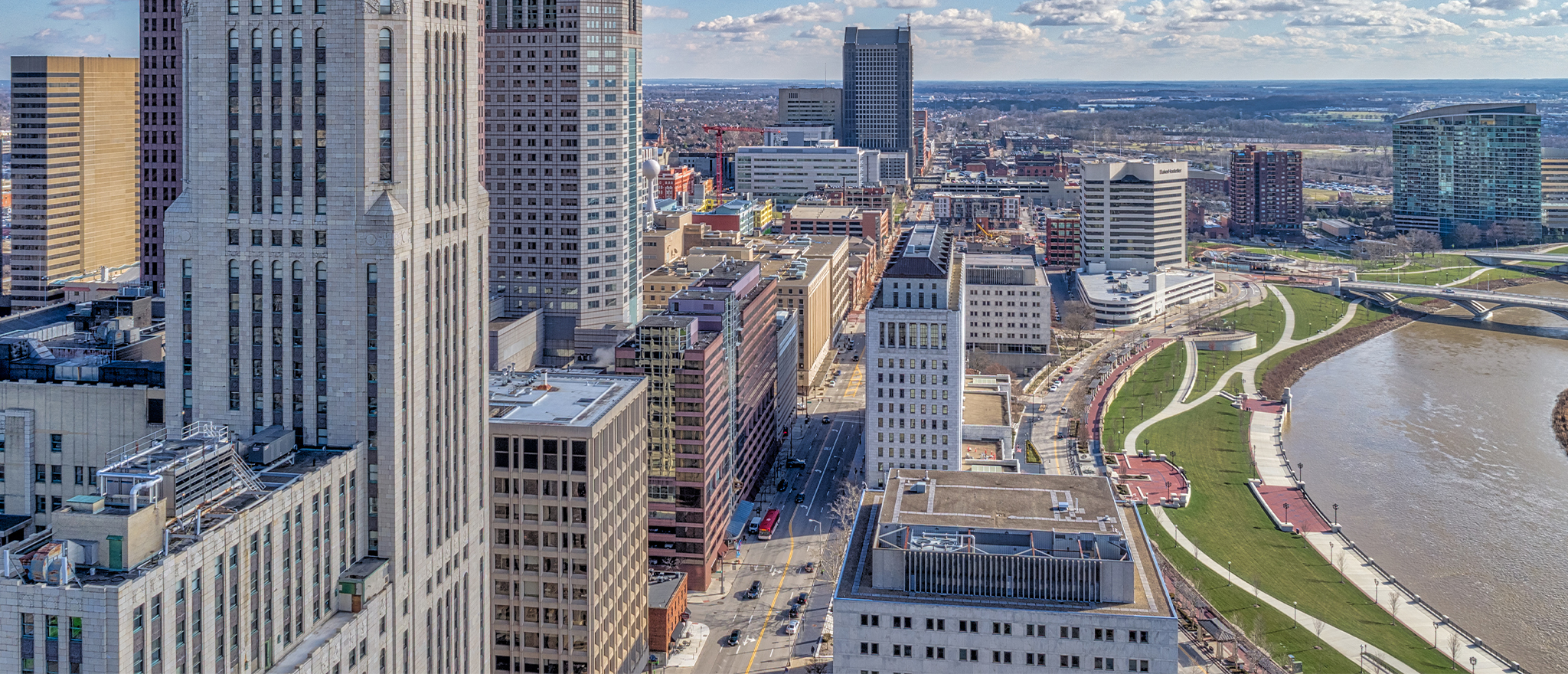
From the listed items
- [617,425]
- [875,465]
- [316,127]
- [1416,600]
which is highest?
[316,127]

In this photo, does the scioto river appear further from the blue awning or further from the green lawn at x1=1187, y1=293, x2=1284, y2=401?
the blue awning

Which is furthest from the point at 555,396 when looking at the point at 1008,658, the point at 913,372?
the point at 913,372

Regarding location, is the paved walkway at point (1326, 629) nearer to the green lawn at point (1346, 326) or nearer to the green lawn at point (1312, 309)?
the green lawn at point (1346, 326)

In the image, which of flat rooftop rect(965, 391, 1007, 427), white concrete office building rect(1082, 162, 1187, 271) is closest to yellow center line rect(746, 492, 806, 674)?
flat rooftop rect(965, 391, 1007, 427)

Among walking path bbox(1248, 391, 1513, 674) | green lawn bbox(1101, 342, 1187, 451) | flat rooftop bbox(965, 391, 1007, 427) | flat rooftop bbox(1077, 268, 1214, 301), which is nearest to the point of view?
walking path bbox(1248, 391, 1513, 674)

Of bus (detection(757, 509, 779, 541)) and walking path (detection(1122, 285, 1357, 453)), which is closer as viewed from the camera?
bus (detection(757, 509, 779, 541))

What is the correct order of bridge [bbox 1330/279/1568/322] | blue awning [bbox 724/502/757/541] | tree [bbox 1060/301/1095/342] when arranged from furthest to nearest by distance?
1. bridge [bbox 1330/279/1568/322]
2. tree [bbox 1060/301/1095/342]
3. blue awning [bbox 724/502/757/541]

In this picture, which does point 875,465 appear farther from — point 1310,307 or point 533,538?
point 1310,307

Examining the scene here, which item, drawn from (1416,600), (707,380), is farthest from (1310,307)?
(707,380)
